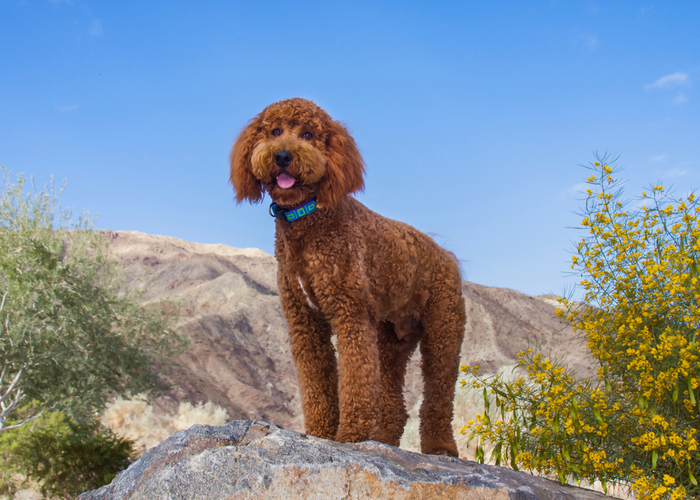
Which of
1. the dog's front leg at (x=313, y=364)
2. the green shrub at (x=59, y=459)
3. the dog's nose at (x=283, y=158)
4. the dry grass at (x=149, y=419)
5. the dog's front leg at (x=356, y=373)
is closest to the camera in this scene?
the dog's nose at (x=283, y=158)

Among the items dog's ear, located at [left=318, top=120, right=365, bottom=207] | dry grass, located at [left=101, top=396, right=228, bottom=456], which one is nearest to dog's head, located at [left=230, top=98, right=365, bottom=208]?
dog's ear, located at [left=318, top=120, right=365, bottom=207]

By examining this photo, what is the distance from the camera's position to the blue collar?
3.47 m

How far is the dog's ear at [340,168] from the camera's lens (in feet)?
11.1

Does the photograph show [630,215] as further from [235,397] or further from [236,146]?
[235,397]

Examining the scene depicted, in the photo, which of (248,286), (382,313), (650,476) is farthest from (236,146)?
(248,286)

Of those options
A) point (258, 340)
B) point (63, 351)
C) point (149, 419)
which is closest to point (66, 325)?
point (63, 351)

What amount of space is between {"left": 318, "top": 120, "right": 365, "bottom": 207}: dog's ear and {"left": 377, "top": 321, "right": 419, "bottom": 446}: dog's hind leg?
144 centimetres

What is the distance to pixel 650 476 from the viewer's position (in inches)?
145

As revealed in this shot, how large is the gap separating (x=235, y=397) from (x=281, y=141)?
12.5 m

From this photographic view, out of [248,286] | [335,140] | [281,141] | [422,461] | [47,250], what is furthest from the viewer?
[248,286]

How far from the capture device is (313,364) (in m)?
3.70

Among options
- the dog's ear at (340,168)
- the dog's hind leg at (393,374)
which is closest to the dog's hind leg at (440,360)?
the dog's hind leg at (393,374)

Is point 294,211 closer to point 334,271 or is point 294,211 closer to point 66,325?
point 334,271

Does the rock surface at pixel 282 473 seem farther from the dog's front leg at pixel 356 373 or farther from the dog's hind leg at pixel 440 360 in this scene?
the dog's hind leg at pixel 440 360
